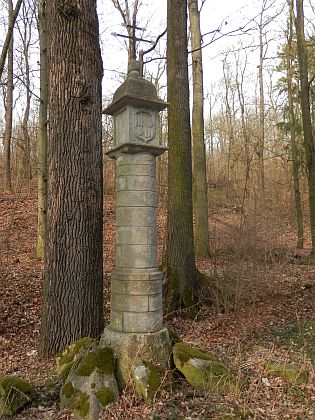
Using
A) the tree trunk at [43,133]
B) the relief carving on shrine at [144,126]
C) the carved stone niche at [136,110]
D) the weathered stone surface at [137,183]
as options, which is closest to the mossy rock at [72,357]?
the weathered stone surface at [137,183]

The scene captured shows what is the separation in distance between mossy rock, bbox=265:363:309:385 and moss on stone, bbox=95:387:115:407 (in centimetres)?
180

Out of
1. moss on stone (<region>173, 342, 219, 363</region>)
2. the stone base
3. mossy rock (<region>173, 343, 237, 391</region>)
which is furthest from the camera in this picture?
moss on stone (<region>173, 342, 219, 363</region>)

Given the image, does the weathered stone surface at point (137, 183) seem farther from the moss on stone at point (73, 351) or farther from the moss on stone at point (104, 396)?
the moss on stone at point (104, 396)

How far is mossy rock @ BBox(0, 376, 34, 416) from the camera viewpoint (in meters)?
3.76

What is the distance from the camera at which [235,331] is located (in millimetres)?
6535

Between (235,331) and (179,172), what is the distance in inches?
125

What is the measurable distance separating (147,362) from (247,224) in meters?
3.87

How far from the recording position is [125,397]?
3918 millimetres

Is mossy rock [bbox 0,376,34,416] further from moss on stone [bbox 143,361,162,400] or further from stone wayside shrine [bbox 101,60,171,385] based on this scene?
moss on stone [bbox 143,361,162,400]

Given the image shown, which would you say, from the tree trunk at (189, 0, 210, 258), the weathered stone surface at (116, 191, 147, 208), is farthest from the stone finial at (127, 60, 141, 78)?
the tree trunk at (189, 0, 210, 258)

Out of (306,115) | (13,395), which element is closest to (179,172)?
(13,395)

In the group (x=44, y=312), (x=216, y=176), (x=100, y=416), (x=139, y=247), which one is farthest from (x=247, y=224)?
(x=216, y=176)

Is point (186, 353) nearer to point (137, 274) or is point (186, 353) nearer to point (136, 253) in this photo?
point (137, 274)

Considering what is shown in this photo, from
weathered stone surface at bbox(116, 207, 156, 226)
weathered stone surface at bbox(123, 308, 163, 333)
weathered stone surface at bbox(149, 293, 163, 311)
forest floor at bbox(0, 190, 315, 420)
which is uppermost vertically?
weathered stone surface at bbox(116, 207, 156, 226)
